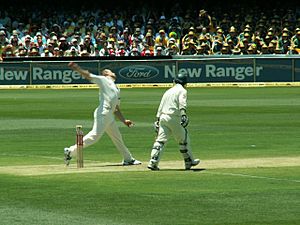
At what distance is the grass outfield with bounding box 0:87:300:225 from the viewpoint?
12.4 metres

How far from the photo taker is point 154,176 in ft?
54.1

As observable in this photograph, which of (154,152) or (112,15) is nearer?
(154,152)

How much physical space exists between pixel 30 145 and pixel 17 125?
19.9ft

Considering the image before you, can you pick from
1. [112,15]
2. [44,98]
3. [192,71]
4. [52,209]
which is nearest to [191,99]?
[44,98]

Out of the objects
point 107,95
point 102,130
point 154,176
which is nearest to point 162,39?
point 107,95

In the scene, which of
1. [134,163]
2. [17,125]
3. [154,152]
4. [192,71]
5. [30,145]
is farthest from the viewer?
[192,71]

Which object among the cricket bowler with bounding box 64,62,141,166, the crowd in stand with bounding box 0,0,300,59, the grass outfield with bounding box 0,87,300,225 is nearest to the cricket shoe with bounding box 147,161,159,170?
the grass outfield with bounding box 0,87,300,225

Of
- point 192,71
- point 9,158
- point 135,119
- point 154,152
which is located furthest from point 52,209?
point 192,71

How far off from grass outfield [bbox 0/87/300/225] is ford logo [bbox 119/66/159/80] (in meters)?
16.8

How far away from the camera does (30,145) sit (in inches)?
899

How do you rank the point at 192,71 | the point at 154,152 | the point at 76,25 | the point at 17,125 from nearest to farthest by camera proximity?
the point at 154,152
the point at 17,125
the point at 192,71
the point at 76,25

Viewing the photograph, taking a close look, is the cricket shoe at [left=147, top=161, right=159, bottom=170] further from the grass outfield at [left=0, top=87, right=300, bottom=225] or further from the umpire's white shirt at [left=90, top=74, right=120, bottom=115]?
the umpire's white shirt at [left=90, top=74, right=120, bottom=115]

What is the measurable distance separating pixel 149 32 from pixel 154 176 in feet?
133

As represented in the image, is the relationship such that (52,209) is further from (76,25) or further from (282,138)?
(76,25)
